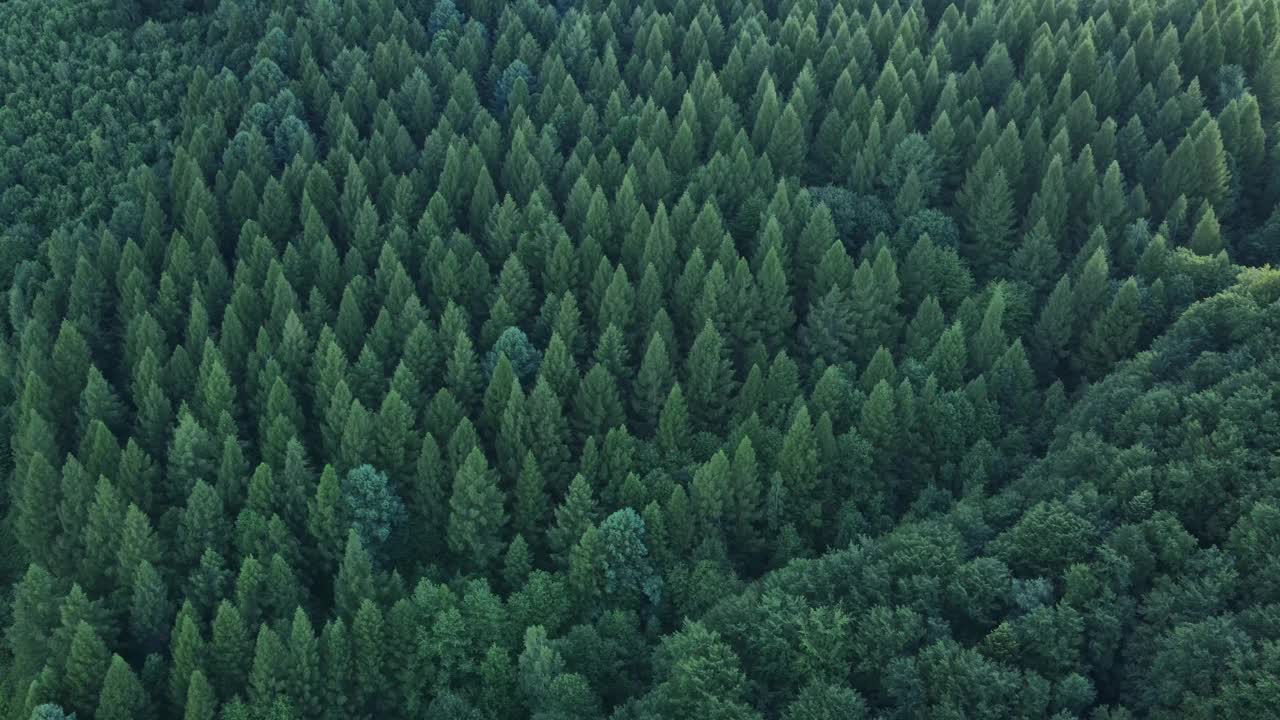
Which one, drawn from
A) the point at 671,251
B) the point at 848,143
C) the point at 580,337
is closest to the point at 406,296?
the point at 580,337

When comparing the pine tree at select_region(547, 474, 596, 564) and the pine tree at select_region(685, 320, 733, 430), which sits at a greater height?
the pine tree at select_region(685, 320, 733, 430)

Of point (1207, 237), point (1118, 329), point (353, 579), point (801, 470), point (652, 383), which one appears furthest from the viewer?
point (1207, 237)

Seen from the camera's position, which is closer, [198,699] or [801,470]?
[198,699]

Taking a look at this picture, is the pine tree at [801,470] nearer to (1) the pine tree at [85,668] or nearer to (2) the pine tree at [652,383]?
(2) the pine tree at [652,383]

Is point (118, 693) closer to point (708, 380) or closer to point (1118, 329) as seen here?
point (708, 380)

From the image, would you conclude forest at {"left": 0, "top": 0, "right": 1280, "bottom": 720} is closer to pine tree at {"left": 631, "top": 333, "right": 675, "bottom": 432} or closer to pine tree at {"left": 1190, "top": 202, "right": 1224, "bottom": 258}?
pine tree at {"left": 631, "top": 333, "right": 675, "bottom": 432}

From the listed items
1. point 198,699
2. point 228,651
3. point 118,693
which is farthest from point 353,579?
point 118,693

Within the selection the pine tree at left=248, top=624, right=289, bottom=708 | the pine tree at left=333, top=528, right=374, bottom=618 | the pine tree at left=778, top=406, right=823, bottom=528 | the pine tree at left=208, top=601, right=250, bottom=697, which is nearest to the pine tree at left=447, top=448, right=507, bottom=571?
the pine tree at left=333, top=528, right=374, bottom=618

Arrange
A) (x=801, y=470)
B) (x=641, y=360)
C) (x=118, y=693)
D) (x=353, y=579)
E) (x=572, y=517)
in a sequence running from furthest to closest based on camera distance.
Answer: (x=641, y=360), (x=801, y=470), (x=572, y=517), (x=353, y=579), (x=118, y=693)
